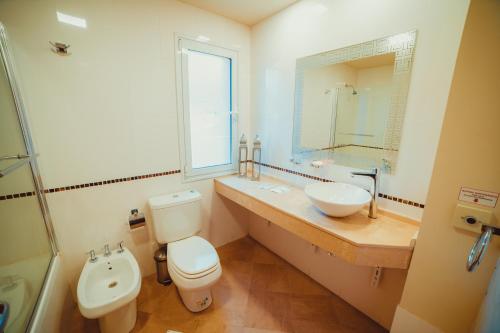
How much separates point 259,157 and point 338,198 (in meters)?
1.01

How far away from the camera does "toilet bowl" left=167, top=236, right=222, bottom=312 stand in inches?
58.3

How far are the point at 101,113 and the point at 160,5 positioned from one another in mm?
978

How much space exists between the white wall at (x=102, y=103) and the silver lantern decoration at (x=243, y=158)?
2.14 feet

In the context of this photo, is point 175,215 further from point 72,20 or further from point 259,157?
point 72,20

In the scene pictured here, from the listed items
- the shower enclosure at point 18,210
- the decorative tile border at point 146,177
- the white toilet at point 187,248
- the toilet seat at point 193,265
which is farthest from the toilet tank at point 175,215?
the shower enclosure at point 18,210

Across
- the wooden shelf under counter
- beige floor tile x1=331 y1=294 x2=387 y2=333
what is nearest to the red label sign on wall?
the wooden shelf under counter

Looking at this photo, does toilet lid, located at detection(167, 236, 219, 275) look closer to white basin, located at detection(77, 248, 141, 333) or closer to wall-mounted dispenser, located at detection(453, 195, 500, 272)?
white basin, located at detection(77, 248, 141, 333)

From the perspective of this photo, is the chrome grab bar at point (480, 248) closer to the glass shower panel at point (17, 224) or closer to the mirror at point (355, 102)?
the mirror at point (355, 102)

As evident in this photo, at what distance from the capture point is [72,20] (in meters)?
1.39

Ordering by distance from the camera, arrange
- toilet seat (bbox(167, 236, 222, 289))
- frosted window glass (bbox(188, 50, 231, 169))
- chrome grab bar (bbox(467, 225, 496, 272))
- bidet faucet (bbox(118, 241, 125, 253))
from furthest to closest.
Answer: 1. frosted window glass (bbox(188, 50, 231, 169))
2. bidet faucet (bbox(118, 241, 125, 253))
3. toilet seat (bbox(167, 236, 222, 289))
4. chrome grab bar (bbox(467, 225, 496, 272))

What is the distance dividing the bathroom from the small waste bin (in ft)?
0.04

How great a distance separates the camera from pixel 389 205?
142 centimetres

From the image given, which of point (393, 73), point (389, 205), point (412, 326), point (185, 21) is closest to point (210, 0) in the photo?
point (185, 21)

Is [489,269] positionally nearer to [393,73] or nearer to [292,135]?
[393,73]
